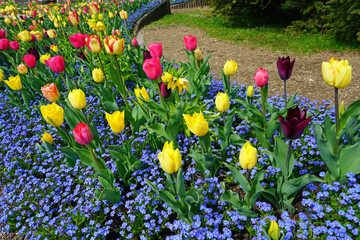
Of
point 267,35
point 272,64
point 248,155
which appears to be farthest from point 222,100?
point 267,35

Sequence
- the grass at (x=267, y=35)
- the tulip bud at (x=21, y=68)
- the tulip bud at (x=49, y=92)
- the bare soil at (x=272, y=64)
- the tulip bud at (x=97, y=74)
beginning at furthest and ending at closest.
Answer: the grass at (x=267, y=35), the bare soil at (x=272, y=64), the tulip bud at (x=21, y=68), the tulip bud at (x=97, y=74), the tulip bud at (x=49, y=92)

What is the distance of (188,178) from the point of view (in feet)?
7.69

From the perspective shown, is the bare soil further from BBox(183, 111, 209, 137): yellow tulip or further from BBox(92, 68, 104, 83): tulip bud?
BBox(183, 111, 209, 137): yellow tulip

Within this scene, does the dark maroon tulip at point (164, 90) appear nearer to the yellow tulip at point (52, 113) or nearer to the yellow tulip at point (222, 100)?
the yellow tulip at point (222, 100)

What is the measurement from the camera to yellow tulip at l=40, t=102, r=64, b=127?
7.22 feet

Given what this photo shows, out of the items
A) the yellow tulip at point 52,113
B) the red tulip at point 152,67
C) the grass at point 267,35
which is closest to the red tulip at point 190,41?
the red tulip at point 152,67

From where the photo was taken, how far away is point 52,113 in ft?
7.37

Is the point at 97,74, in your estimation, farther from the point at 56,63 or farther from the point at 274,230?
the point at 274,230

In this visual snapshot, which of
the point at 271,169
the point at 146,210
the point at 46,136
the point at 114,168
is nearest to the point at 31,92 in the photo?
the point at 46,136

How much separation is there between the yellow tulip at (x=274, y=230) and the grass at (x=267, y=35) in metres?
5.31

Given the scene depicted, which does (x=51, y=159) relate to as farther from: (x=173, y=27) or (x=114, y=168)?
(x=173, y=27)

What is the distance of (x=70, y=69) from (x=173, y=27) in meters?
6.62

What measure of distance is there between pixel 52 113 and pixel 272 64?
15.2ft

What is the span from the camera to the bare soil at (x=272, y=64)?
4.32 m
